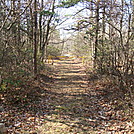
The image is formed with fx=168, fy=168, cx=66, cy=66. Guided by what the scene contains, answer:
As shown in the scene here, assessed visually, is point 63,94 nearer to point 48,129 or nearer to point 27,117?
point 27,117

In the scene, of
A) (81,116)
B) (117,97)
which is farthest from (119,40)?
(81,116)

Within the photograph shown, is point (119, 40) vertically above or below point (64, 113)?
above

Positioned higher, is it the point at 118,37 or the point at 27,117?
the point at 118,37

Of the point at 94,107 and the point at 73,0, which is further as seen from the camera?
the point at 73,0

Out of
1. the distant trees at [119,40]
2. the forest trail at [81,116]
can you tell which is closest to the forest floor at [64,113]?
the forest trail at [81,116]

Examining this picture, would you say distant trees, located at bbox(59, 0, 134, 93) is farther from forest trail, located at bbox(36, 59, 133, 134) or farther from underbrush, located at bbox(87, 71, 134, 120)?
forest trail, located at bbox(36, 59, 133, 134)

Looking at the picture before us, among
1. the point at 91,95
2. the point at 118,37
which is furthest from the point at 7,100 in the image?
the point at 118,37

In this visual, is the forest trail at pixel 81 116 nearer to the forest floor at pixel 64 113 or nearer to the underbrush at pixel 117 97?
the forest floor at pixel 64 113

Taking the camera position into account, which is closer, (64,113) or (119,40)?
(64,113)

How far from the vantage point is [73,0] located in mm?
11266

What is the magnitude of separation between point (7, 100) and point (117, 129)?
4.74 metres

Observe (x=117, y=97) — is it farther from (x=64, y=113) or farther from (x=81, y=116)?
(x=64, y=113)

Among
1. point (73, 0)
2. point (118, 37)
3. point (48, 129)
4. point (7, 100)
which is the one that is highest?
point (73, 0)

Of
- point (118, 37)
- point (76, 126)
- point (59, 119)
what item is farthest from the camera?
point (118, 37)
